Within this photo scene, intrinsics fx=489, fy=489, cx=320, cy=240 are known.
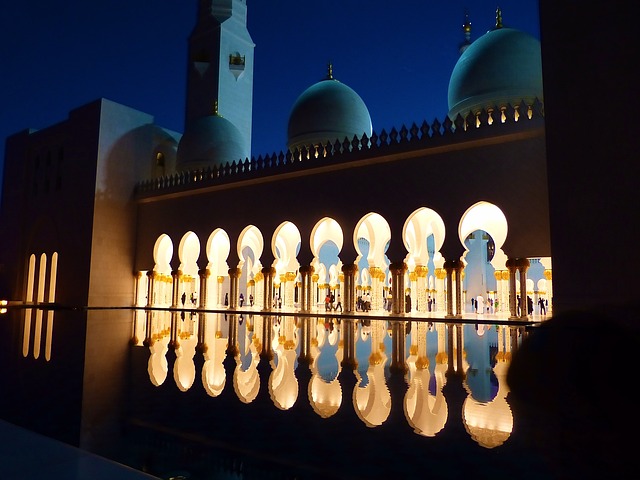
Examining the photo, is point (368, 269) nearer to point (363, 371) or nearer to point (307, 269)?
point (307, 269)

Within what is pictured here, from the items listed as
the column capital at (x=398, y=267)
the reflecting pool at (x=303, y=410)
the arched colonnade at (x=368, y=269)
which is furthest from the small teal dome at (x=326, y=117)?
the reflecting pool at (x=303, y=410)

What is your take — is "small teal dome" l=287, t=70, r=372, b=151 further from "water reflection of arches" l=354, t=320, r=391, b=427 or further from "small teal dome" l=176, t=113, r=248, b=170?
"water reflection of arches" l=354, t=320, r=391, b=427

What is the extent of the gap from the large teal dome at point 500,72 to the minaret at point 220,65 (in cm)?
687

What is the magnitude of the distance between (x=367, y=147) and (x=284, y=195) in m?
2.09

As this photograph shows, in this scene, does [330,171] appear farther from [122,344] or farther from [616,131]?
[122,344]

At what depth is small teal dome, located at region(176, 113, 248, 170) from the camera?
12.6 meters

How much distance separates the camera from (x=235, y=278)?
1084cm

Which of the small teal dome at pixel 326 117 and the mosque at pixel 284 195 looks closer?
the mosque at pixel 284 195

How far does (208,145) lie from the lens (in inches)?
501

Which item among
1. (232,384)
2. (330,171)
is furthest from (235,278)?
(232,384)

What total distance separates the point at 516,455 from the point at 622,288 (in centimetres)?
491

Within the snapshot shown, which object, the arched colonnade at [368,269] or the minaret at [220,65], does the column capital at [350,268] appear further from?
the minaret at [220,65]

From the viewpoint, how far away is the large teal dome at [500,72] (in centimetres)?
933

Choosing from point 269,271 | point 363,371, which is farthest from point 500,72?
point 363,371
